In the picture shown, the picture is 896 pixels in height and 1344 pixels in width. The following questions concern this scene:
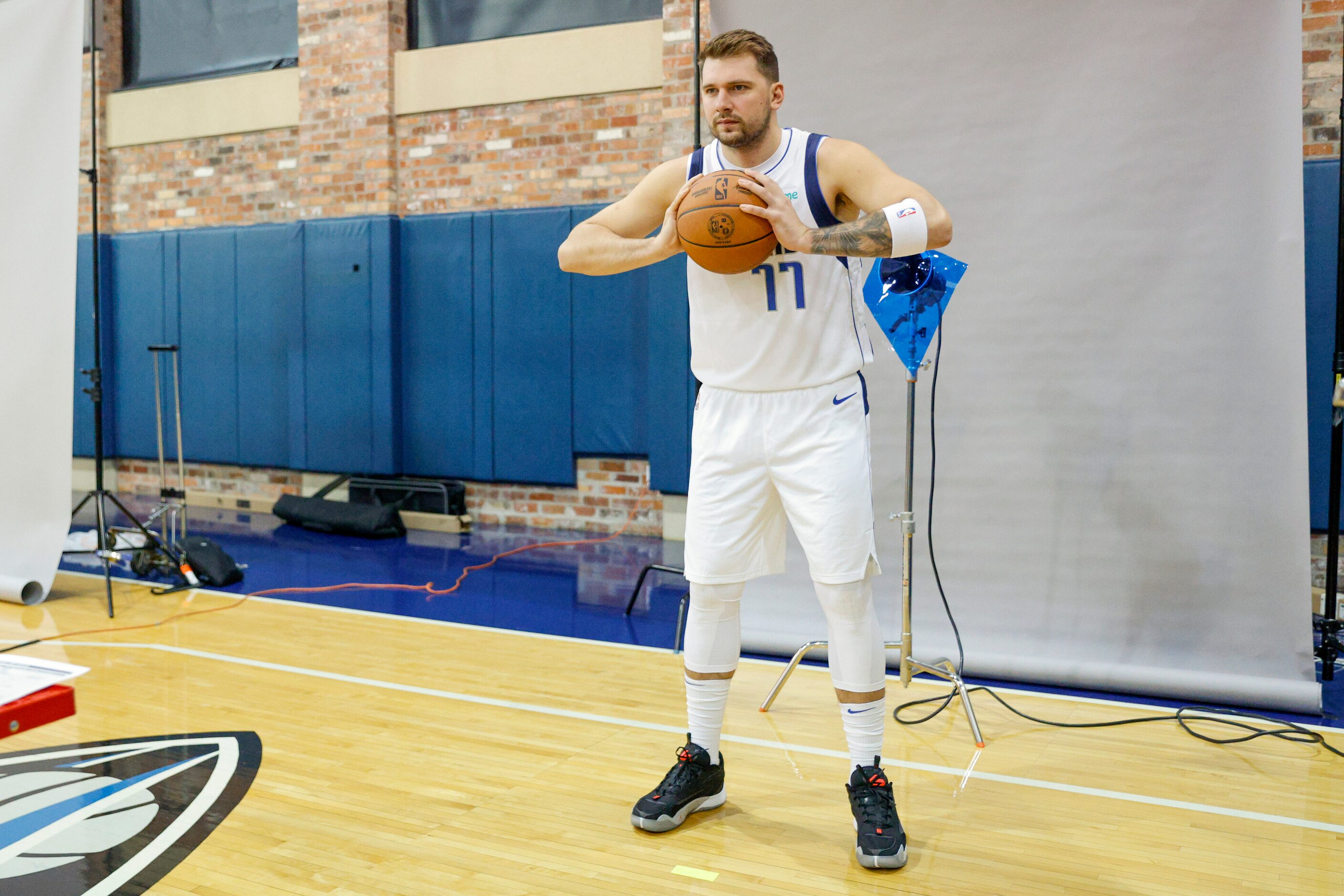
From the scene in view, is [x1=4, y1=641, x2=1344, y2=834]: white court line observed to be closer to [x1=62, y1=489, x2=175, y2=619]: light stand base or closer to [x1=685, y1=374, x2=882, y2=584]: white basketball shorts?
[x1=62, y1=489, x2=175, y2=619]: light stand base

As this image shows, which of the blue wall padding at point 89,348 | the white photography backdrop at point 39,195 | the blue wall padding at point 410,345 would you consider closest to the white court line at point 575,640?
the white photography backdrop at point 39,195

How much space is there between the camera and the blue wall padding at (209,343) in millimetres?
7250

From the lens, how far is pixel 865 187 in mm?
2109

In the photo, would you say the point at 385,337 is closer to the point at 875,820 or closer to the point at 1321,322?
the point at 1321,322

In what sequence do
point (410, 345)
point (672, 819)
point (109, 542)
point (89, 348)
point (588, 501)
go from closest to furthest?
point (672, 819) < point (109, 542) < point (588, 501) < point (410, 345) < point (89, 348)

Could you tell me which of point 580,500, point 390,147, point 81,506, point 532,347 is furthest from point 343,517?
point 390,147

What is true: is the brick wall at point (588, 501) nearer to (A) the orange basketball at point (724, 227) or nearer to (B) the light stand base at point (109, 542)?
(B) the light stand base at point (109, 542)

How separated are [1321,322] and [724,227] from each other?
3.20m

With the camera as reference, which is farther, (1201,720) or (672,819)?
(1201,720)

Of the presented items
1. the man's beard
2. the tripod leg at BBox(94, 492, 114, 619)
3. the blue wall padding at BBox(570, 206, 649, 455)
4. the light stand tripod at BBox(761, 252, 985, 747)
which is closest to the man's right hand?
the man's beard

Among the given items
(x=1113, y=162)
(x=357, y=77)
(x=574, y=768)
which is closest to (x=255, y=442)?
(x=357, y=77)

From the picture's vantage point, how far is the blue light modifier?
284 centimetres

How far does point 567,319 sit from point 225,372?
2.76 metres

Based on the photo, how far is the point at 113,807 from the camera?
2.33m
